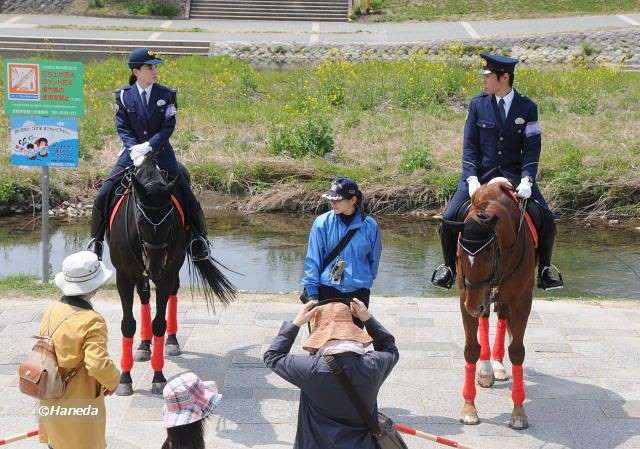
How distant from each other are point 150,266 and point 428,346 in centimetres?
290

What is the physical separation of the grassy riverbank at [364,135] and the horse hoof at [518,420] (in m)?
9.52

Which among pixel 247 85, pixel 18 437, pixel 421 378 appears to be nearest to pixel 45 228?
pixel 421 378

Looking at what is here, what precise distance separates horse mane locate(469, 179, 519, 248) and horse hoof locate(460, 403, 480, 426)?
1271 millimetres

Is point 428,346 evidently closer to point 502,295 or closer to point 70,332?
point 502,295

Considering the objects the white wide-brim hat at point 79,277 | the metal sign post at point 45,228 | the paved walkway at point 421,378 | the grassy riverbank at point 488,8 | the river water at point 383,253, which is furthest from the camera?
the grassy riverbank at point 488,8

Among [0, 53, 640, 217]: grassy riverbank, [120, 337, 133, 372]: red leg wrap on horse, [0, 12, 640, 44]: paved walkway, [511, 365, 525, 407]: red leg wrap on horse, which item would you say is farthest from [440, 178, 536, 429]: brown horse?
[0, 12, 640, 44]: paved walkway

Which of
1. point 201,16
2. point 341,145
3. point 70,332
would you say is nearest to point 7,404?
point 70,332

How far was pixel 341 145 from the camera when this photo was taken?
18.1 meters

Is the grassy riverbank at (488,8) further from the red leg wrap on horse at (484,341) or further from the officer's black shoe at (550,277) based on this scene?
the officer's black shoe at (550,277)

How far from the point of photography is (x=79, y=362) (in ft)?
17.0

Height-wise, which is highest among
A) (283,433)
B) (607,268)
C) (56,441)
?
(56,441)

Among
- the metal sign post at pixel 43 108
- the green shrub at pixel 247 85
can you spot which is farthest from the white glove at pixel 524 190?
the green shrub at pixel 247 85

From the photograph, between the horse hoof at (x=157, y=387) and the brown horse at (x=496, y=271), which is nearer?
the brown horse at (x=496, y=271)

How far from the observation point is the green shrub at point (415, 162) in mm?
16812
